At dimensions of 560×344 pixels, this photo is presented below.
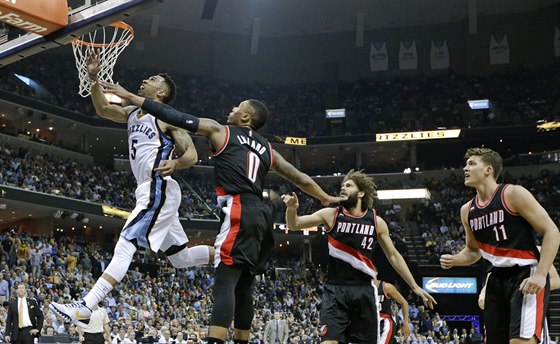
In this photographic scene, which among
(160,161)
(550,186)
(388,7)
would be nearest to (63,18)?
(160,161)

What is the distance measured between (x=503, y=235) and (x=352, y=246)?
2.04 meters

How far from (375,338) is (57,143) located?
3607cm

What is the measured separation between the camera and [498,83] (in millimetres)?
48875

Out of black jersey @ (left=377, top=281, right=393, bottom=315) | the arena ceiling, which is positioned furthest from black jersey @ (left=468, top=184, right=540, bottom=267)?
the arena ceiling

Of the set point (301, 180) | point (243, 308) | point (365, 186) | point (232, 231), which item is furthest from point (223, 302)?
point (365, 186)

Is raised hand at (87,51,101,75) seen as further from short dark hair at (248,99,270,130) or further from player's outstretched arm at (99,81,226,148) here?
short dark hair at (248,99,270,130)

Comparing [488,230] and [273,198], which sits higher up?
[273,198]

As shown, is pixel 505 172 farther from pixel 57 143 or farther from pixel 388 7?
pixel 57 143

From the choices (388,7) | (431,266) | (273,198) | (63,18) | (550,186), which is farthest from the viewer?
(388,7)

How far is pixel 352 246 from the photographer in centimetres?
812

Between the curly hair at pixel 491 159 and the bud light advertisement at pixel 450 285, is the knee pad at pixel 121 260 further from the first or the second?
the bud light advertisement at pixel 450 285

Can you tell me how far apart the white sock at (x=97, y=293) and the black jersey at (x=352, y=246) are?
8.11ft

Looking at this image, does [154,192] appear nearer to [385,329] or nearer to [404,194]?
[385,329]

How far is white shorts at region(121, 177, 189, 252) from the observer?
24.6 feet
